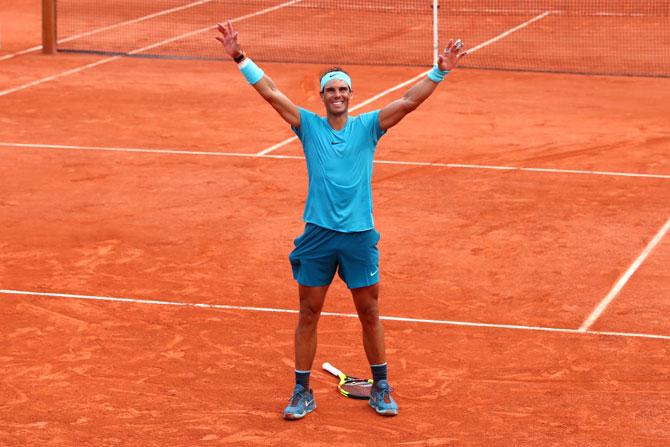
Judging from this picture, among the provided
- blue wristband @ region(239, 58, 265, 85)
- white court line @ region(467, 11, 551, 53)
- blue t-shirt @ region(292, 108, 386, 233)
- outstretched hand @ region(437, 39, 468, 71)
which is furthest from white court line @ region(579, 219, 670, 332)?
white court line @ region(467, 11, 551, 53)

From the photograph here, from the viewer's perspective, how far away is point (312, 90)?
21.3 metres

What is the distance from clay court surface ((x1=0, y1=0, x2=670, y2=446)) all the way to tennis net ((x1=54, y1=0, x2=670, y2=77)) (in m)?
3.76

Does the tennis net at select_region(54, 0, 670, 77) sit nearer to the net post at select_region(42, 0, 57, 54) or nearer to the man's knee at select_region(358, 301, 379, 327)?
the net post at select_region(42, 0, 57, 54)

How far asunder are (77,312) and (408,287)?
9.41 feet

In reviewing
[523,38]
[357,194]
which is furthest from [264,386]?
[523,38]

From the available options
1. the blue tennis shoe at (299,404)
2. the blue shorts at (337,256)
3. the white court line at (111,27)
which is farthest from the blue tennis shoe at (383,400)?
the white court line at (111,27)

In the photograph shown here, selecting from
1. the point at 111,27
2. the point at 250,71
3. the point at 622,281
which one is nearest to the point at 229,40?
the point at 250,71

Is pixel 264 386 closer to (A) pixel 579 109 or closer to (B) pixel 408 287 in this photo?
(B) pixel 408 287

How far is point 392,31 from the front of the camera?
2792 cm

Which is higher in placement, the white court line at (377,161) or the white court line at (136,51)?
the white court line at (136,51)

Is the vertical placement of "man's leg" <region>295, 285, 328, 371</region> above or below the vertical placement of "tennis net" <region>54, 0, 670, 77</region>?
below

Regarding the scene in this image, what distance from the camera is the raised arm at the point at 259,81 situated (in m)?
8.78

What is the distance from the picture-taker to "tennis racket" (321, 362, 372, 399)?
948 centimetres

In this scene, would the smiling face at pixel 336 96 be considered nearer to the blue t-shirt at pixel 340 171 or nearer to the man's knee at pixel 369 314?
the blue t-shirt at pixel 340 171
